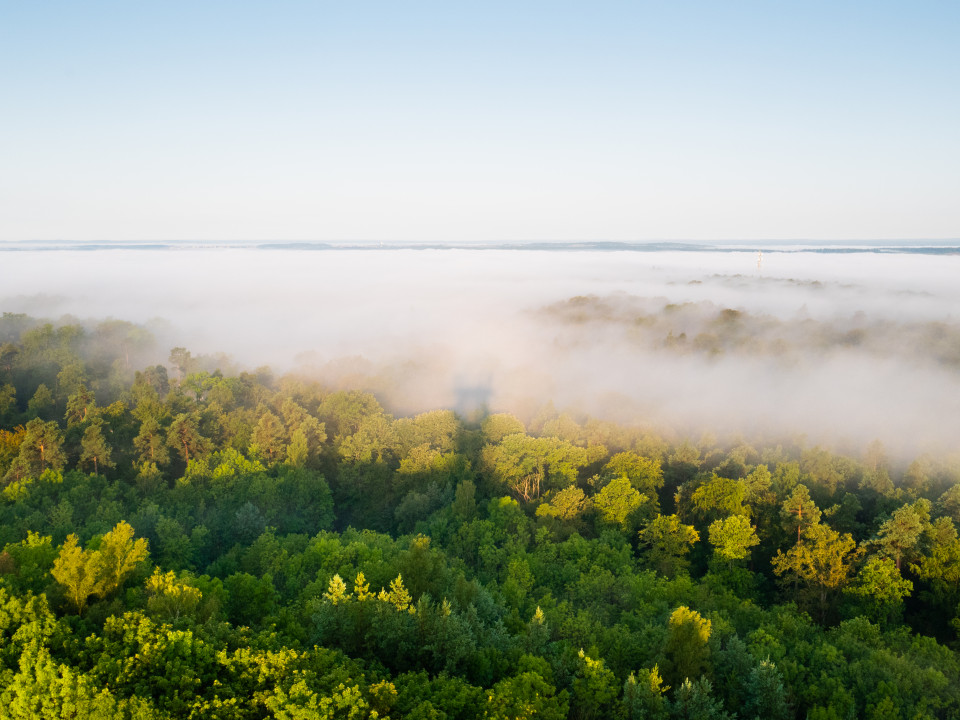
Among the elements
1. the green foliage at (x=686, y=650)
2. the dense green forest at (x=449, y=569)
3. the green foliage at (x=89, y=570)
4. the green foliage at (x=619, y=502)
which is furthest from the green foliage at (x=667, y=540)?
the green foliage at (x=89, y=570)

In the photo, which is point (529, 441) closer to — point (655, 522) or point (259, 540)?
point (655, 522)

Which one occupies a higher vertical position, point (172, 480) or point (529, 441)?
point (529, 441)

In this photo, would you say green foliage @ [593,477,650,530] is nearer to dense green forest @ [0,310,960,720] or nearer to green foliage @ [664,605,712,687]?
dense green forest @ [0,310,960,720]

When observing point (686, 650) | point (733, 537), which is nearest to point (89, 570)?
point (686, 650)

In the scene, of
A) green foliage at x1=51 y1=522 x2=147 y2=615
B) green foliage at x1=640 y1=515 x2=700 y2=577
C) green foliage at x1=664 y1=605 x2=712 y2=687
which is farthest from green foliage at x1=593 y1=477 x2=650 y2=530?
green foliage at x1=51 y1=522 x2=147 y2=615

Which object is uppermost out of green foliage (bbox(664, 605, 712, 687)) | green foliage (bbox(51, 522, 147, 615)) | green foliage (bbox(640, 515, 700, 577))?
green foliage (bbox(51, 522, 147, 615))

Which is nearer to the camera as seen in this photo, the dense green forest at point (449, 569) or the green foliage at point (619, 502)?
the dense green forest at point (449, 569)

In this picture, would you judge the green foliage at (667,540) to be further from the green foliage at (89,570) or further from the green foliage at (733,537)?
the green foliage at (89,570)

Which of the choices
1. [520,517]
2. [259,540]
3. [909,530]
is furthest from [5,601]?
[909,530]
